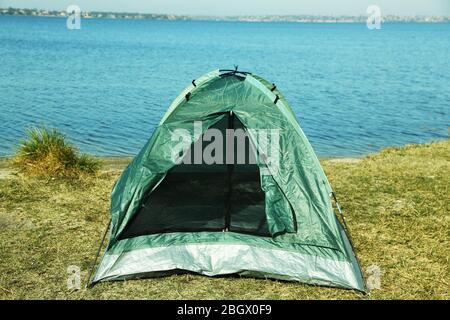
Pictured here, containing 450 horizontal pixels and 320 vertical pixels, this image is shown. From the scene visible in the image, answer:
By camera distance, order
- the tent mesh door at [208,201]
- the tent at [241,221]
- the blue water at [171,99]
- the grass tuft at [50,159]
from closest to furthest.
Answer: the tent at [241,221], the tent mesh door at [208,201], the grass tuft at [50,159], the blue water at [171,99]

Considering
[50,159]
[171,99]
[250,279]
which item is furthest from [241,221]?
[171,99]

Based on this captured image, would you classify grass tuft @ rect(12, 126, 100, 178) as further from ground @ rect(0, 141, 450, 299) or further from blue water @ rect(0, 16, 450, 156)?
blue water @ rect(0, 16, 450, 156)

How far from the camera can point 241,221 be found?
21.6 ft

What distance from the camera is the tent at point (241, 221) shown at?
621 cm

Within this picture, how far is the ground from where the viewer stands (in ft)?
19.8

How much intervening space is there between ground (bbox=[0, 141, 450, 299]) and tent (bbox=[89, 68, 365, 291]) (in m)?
0.20

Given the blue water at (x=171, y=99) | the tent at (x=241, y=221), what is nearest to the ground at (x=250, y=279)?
the tent at (x=241, y=221)

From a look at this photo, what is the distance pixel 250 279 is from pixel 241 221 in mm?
743

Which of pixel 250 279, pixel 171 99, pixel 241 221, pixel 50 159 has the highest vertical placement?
pixel 241 221

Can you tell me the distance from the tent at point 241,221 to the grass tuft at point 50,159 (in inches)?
179

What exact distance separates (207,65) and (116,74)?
1233 centimetres

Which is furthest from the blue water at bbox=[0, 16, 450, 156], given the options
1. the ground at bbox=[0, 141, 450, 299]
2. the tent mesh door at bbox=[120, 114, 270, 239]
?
the tent mesh door at bbox=[120, 114, 270, 239]

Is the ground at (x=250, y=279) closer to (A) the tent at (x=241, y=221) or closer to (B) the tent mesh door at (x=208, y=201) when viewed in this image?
(A) the tent at (x=241, y=221)

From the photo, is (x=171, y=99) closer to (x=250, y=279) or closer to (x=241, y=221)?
(x=241, y=221)
